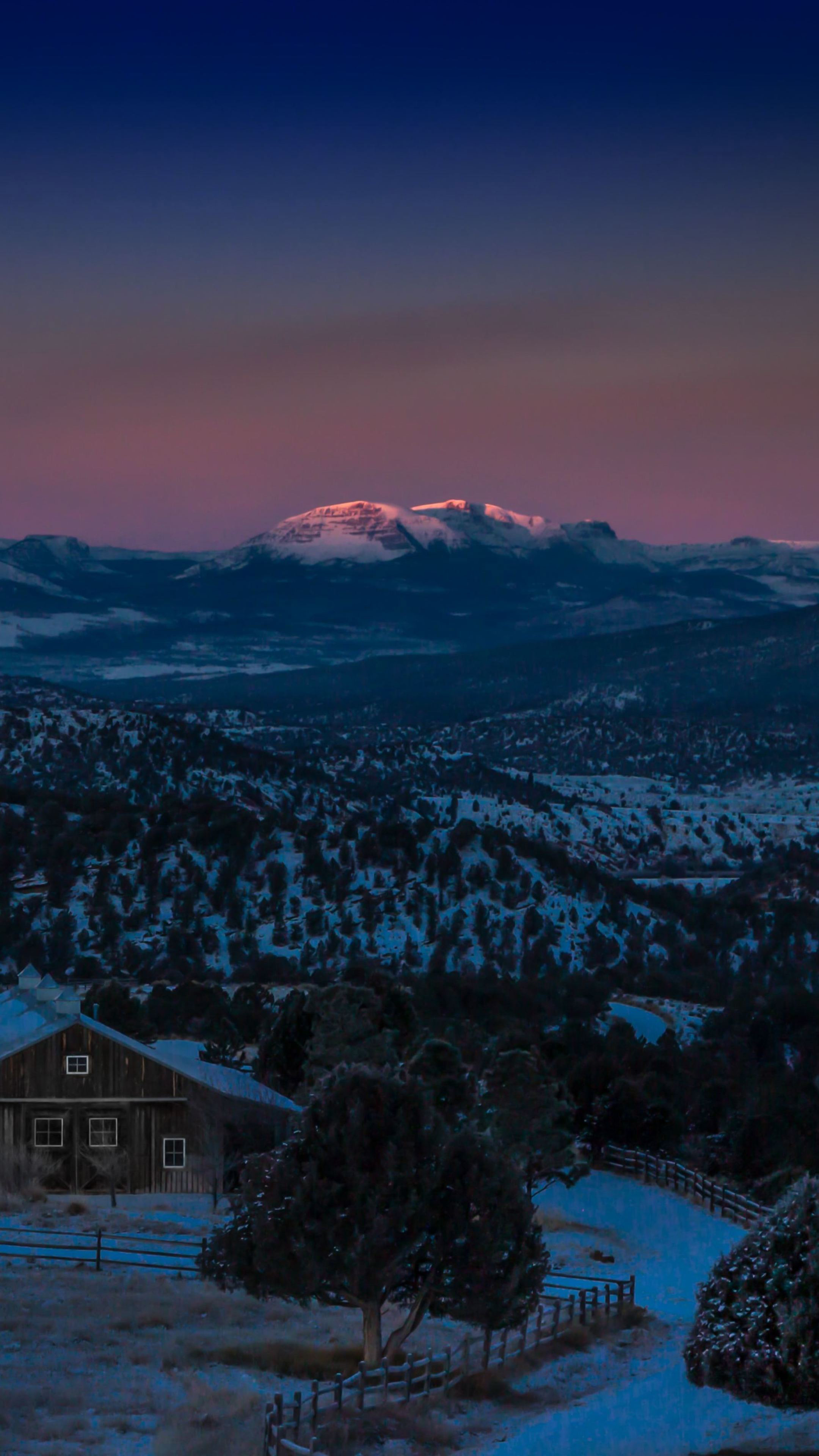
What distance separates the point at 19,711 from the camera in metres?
151

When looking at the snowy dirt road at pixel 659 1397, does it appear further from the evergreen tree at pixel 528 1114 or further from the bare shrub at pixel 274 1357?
the bare shrub at pixel 274 1357

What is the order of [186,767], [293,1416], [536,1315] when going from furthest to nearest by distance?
[186,767] → [536,1315] → [293,1416]

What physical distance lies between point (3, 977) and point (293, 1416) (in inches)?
2176

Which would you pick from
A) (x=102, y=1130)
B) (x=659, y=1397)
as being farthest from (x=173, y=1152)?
(x=659, y=1397)

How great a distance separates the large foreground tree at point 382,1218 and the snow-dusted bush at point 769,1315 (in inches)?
113

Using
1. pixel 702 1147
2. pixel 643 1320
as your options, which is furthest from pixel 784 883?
pixel 643 1320

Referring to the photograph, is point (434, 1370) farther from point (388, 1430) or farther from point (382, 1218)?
point (382, 1218)

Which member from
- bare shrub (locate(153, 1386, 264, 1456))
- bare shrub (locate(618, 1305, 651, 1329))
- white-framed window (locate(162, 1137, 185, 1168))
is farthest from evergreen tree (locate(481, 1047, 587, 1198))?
bare shrub (locate(153, 1386, 264, 1456))

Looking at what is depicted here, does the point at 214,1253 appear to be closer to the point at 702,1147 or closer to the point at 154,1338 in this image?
the point at 154,1338

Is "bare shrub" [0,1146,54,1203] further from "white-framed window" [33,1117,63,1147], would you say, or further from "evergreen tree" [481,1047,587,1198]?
"evergreen tree" [481,1047,587,1198]

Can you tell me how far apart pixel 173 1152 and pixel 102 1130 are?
1765mm

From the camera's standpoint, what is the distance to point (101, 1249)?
2903 centimetres

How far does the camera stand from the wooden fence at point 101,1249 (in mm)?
29203

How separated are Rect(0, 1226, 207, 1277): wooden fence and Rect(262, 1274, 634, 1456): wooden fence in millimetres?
5538
